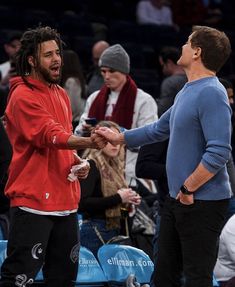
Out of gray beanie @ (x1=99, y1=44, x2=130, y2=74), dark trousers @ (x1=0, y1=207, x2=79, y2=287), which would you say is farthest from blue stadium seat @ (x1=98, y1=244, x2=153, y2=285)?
gray beanie @ (x1=99, y1=44, x2=130, y2=74)

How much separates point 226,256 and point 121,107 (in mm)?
1800

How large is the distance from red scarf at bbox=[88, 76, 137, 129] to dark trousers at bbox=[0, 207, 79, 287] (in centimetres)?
244

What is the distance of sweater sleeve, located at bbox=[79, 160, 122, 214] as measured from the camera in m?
6.11

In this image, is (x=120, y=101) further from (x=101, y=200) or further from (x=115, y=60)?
(x=101, y=200)

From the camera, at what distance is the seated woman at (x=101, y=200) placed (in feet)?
20.1

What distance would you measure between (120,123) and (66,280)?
2583mm

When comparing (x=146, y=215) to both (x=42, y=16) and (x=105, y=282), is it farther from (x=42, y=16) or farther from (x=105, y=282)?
(x=42, y=16)

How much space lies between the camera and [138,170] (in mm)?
5746

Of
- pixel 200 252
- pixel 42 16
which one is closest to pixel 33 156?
pixel 200 252

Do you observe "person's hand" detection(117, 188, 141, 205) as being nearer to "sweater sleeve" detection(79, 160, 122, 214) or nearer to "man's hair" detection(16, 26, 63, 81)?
"sweater sleeve" detection(79, 160, 122, 214)

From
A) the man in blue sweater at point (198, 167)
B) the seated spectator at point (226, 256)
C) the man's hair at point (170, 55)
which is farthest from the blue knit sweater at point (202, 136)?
the man's hair at point (170, 55)

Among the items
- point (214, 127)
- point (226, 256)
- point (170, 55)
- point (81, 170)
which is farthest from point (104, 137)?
point (170, 55)

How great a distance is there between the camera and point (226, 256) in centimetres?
591

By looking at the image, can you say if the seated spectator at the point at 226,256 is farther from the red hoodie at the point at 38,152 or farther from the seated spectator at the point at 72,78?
the seated spectator at the point at 72,78
